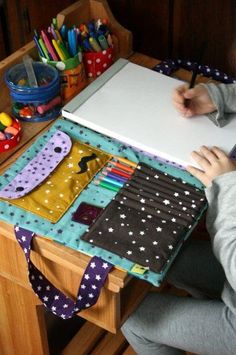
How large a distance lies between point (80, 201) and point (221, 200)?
22 centimetres

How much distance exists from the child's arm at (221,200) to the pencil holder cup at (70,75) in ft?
0.99

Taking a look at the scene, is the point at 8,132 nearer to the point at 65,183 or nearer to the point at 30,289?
the point at 65,183

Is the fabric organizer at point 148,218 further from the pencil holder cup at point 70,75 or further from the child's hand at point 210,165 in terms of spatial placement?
the pencil holder cup at point 70,75

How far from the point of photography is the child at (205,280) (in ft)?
3.05

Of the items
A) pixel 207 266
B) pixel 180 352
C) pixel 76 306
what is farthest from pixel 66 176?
pixel 180 352

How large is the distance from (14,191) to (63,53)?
319mm

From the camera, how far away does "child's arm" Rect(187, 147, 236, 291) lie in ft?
2.95

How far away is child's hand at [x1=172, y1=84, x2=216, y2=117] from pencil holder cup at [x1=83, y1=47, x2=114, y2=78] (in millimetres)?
174

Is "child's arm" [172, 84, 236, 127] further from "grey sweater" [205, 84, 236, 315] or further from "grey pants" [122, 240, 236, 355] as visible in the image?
"grey pants" [122, 240, 236, 355]

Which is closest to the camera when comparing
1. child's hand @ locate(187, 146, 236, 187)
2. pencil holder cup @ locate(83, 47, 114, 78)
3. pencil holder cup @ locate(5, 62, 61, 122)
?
child's hand @ locate(187, 146, 236, 187)

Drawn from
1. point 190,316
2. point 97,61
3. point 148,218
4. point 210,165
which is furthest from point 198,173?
point 97,61

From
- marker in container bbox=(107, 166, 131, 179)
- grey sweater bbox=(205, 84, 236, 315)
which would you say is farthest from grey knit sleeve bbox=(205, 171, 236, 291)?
marker in container bbox=(107, 166, 131, 179)

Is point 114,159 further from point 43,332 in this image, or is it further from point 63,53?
point 43,332

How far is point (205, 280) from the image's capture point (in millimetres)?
1171
